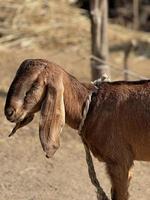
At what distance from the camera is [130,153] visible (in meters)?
5.37

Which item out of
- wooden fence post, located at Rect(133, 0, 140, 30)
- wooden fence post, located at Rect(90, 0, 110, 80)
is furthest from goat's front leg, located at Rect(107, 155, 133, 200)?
wooden fence post, located at Rect(133, 0, 140, 30)

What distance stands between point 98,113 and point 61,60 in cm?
639

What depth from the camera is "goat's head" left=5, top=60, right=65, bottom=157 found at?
502 centimetres

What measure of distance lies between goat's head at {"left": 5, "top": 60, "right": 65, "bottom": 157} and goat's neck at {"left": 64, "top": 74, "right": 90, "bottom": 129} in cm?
17

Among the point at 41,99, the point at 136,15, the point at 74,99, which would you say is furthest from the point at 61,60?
the point at 41,99

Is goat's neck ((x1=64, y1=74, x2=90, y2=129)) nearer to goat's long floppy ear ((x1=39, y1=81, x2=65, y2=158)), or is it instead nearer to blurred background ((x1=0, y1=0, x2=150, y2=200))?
goat's long floppy ear ((x1=39, y1=81, x2=65, y2=158))

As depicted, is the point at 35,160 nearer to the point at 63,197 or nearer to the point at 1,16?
the point at 63,197

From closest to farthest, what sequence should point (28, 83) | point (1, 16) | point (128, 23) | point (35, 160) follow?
point (28, 83)
point (35, 160)
point (1, 16)
point (128, 23)

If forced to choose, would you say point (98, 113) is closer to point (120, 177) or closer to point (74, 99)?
point (74, 99)

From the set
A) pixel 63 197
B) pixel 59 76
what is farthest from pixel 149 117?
pixel 63 197

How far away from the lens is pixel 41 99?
5.08m

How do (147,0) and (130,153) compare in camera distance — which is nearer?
(130,153)

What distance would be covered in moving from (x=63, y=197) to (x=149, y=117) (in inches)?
74.3

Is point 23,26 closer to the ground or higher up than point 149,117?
closer to the ground
